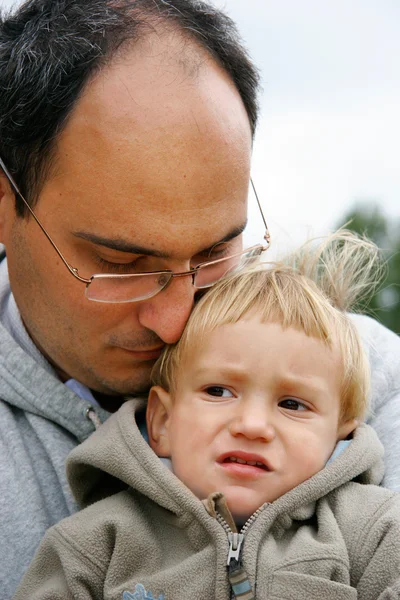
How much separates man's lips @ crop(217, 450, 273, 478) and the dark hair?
114 centimetres

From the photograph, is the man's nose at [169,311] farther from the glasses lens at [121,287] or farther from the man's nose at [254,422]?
the man's nose at [254,422]

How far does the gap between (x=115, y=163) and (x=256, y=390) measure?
85cm

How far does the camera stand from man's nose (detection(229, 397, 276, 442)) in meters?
2.48

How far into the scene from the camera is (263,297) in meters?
2.81

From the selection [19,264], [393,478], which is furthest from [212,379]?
[19,264]

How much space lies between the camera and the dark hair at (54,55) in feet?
9.49

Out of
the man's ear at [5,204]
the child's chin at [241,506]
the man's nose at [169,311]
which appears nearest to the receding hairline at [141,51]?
the man's ear at [5,204]

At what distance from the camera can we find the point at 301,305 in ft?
9.11

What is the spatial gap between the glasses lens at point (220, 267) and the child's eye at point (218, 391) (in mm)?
438

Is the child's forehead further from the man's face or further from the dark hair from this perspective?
the dark hair

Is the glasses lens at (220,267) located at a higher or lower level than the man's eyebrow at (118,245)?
lower

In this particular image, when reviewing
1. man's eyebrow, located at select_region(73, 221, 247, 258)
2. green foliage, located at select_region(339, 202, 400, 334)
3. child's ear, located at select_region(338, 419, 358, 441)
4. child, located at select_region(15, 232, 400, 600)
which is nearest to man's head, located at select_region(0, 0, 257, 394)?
man's eyebrow, located at select_region(73, 221, 247, 258)

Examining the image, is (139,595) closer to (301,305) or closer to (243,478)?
(243,478)

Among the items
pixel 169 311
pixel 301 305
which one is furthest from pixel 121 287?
pixel 301 305
